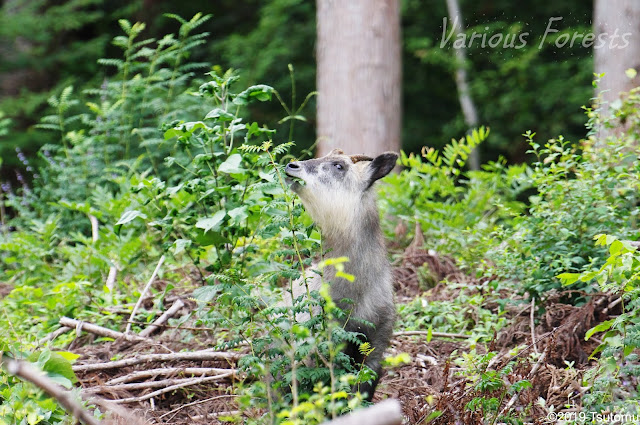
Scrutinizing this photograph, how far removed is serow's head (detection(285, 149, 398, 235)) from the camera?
15.6ft

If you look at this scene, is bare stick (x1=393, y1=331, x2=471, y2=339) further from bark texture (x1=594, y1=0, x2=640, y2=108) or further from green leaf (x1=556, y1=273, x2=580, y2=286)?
bark texture (x1=594, y1=0, x2=640, y2=108)

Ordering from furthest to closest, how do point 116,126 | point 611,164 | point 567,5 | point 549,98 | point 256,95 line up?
1. point 567,5
2. point 549,98
3. point 116,126
4. point 611,164
5. point 256,95

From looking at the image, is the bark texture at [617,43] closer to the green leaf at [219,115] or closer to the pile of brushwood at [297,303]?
the pile of brushwood at [297,303]

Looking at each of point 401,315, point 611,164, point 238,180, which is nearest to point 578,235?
point 611,164

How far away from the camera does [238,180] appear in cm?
501

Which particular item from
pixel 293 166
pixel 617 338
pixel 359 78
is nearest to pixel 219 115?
pixel 293 166

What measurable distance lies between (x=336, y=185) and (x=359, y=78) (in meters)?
4.58

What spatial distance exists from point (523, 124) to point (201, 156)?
10.3 metres

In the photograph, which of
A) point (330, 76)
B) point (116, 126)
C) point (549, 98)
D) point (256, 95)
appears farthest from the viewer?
→ point (549, 98)

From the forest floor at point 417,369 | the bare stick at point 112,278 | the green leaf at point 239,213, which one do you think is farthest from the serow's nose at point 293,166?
the bare stick at point 112,278

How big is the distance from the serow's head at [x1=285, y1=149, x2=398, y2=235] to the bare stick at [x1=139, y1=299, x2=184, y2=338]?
61.3 inches

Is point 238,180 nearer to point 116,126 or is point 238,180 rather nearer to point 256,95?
point 256,95

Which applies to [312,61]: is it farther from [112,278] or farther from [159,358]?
[159,358]

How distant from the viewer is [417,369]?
5.26 metres
